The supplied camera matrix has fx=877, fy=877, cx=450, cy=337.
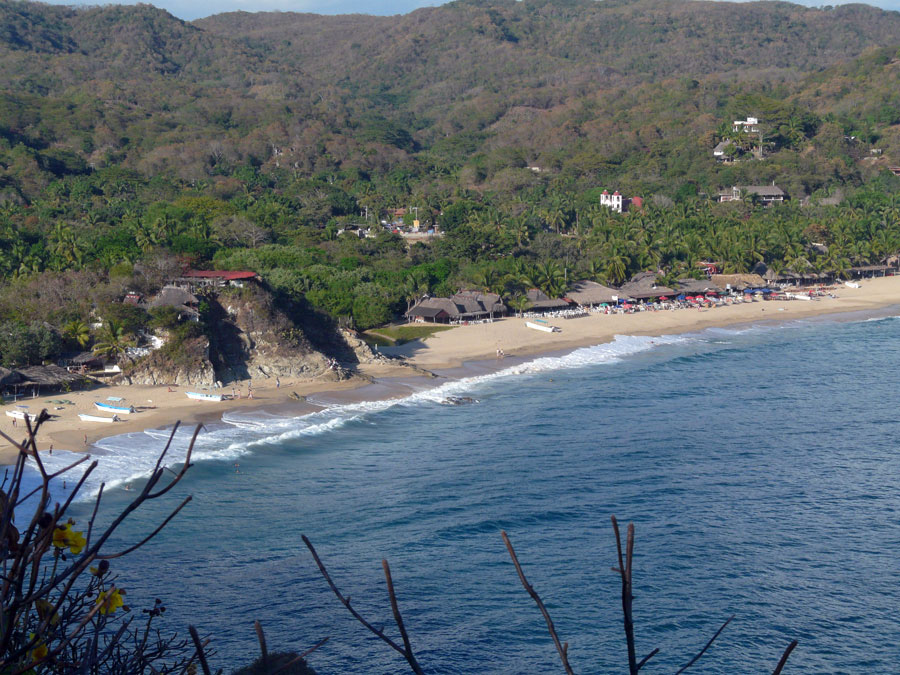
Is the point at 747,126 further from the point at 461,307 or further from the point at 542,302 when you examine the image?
the point at 461,307

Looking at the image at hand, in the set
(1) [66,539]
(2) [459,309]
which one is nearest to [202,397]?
(2) [459,309]

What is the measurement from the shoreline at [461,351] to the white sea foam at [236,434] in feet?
2.46

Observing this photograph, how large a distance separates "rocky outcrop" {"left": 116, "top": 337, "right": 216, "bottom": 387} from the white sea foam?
3305mm

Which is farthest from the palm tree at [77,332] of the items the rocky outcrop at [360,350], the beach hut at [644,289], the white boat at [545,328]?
the beach hut at [644,289]

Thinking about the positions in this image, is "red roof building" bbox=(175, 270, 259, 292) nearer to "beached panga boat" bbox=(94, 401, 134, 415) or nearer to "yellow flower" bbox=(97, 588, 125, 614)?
"beached panga boat" bbox=(94, 401, 134, 415)

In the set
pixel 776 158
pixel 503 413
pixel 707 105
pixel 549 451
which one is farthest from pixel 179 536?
pixel 707 105

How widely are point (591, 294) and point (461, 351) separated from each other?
1422 centimetres

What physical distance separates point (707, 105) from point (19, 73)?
96.1 m

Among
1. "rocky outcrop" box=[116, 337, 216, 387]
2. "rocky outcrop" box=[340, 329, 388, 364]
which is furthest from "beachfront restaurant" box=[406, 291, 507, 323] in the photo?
"rocky outcrop" box=[116, 337, 216, 387]

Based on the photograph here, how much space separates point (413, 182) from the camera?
9100cm

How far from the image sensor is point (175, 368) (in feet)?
103

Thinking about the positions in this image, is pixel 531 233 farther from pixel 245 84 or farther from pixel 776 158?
pixel 245 84

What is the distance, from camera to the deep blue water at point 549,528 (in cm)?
1485

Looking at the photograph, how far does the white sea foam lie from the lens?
22906mm
